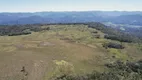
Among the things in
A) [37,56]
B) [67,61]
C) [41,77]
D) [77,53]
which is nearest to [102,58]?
[77,53]

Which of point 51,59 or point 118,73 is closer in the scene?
point 118,73

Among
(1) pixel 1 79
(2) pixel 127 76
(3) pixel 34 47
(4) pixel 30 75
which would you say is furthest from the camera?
(3) pixel 34 47

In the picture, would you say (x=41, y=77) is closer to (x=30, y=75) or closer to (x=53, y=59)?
(x=30, y=75)

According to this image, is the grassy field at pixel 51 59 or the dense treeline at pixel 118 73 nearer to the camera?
the grassy field at pixel 51 59

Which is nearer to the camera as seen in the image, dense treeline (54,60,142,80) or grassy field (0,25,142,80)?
grassy field (0,25,142,80)

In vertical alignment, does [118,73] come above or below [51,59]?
below

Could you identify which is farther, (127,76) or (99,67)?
(99,67)

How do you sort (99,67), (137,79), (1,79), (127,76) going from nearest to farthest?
(1,79), (137,79), (127,76), (99,67)
